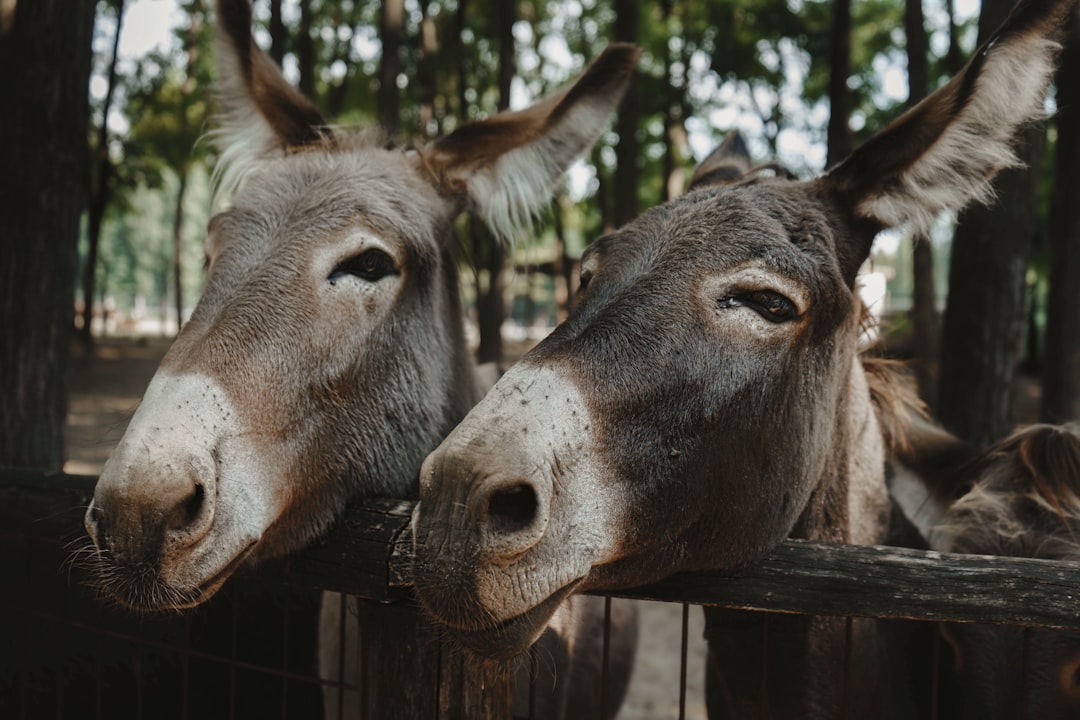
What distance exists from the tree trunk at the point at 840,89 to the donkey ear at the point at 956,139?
828cm

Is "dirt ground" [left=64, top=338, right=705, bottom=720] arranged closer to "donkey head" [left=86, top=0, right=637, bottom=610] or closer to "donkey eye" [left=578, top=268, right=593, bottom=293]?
"donkey head" [left=86, top=0, right=637, bottom=610]

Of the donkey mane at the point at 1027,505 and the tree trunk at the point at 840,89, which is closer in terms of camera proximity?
the donkey mane at the point at 1027,505

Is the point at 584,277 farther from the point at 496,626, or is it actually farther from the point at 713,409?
the point at 496,626

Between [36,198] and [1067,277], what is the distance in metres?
8.14

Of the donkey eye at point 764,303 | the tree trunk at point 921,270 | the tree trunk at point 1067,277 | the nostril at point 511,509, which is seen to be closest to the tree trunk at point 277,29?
the tree trunk at point 921,270

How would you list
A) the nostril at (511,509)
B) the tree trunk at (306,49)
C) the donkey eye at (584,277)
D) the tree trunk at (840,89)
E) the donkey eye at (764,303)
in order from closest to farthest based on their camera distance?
the nostril at (511,509) → the donkey eye at (764,303) → the donkey eye at (584,277) → the tree trunk at (840,89) → the tree trunk at (306,49)

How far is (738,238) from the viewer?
2184 millimetres

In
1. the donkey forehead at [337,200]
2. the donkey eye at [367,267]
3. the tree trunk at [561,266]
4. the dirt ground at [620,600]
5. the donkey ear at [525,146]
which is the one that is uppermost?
the tree trunk at [561,266]

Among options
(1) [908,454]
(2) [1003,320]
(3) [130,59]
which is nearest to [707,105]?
(3) [130,59]

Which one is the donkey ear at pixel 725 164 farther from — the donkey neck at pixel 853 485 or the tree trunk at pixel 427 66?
the tree trunk at pixel 427 66

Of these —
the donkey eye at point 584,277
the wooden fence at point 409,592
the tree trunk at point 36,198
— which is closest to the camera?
the wooden fence at point 409,592

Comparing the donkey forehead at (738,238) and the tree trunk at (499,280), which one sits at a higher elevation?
the tree trunk at (499,280)

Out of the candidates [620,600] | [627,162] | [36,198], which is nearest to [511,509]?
[620,600]

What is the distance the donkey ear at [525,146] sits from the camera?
323 centimetres
